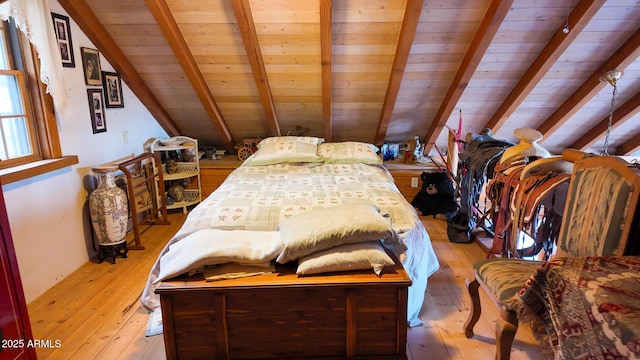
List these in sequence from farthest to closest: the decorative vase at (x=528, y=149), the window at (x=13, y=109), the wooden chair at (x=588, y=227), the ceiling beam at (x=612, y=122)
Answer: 1. the ceiling beam at (x=612, y=122)
2. the decorative vase at (x=528, y=149)
3. the window at (x=13, y=109)
4. the wooden chair at (x=588, y=227)

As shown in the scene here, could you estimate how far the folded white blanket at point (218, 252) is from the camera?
5.46 feet

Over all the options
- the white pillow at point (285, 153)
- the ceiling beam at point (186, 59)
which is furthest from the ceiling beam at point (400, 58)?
the ceiling beam at point (186, 59)

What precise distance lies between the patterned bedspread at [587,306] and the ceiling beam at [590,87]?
251 centimetres

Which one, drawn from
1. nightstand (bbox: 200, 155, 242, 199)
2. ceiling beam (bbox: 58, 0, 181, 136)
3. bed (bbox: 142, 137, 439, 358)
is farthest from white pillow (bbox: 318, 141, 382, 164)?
bed (bbox: 142, 137, 439, 358)

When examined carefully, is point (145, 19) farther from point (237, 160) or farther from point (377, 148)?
point (377, 148)

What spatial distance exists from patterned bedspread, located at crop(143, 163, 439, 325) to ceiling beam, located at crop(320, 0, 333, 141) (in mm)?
697

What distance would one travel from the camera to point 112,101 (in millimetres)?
3322

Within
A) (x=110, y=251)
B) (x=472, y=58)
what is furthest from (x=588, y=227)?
(x=110, y=251)

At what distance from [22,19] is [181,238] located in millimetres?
1608

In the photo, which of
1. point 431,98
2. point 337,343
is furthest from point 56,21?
point 431,98

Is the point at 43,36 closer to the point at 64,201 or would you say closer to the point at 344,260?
the point at 64,201

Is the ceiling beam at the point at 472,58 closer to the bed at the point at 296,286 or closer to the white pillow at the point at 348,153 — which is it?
the white pillow at the point at 348,153

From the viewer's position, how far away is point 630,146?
430 centimetres

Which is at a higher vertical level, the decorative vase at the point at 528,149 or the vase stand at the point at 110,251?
the decorative vase at the point at 528,149
